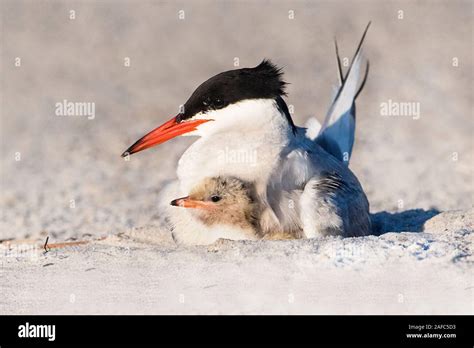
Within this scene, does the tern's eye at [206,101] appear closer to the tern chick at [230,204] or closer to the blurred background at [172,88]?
the tern chick at [230,204]

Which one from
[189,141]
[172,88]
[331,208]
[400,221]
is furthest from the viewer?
[172,88]

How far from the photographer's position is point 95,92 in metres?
11.7

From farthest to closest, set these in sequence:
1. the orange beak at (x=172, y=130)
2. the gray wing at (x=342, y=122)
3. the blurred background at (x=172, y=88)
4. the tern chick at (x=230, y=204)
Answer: the blurred background at (x=172, y=88), the gray wing at (x=342, y=122), the orange beak at (x=172, y=130), the tern chick at (x=230, y=204)

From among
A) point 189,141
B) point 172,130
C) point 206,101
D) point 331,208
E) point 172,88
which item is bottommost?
point 331,208

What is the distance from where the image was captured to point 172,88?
11.9 metres

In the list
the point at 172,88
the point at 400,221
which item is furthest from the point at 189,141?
the point at 400,221

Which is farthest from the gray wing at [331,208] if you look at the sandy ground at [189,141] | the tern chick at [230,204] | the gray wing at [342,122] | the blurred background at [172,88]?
the blurred background at [172,88]

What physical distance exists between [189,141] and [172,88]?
2046mm

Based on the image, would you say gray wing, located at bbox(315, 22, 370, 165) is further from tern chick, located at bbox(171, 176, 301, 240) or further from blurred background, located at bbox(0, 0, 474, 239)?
tern chick, located at bbox(171, 176, 301, 240)

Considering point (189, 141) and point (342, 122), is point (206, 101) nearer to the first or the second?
point (342, 122)

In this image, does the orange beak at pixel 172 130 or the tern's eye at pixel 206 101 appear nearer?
the tern's eye at pixel 206 101

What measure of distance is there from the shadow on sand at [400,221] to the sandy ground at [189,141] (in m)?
0.02

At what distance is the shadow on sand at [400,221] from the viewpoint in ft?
19.6
